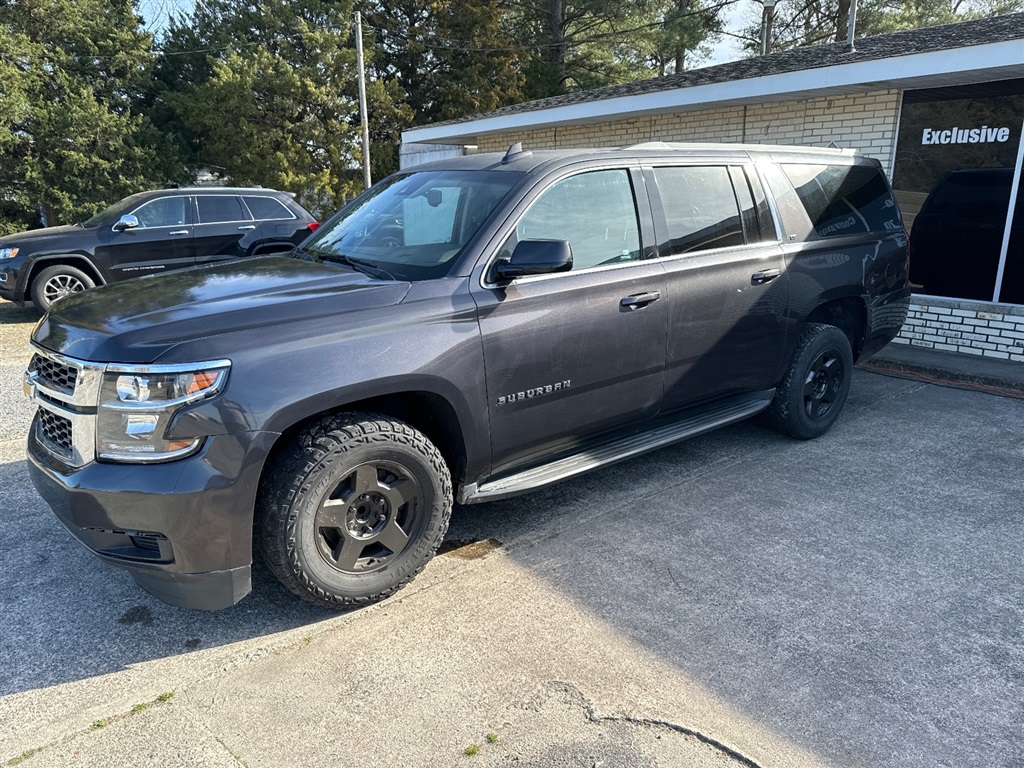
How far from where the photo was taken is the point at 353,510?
10.3 ft

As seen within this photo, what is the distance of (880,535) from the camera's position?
3924 millimetres

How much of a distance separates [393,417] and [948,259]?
717cm

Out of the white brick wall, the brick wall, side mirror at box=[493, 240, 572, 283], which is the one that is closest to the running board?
side mirror at box=[493, 240, 572, 283]

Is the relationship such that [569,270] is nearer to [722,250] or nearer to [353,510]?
[722,250]

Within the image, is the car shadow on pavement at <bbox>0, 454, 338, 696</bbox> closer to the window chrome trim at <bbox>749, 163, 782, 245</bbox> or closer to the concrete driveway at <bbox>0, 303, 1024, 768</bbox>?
the concrete driveway at <bbox>0, 303, 1024, 768</bbox>

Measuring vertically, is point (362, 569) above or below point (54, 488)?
below

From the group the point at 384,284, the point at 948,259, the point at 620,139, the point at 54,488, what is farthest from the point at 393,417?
the point at 620,139

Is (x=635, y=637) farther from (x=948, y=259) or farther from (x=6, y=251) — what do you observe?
(x=6, y=251)

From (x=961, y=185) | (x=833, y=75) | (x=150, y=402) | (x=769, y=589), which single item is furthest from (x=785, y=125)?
(x=150, y=402)

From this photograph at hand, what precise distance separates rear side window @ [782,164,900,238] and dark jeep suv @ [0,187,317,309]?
737cm

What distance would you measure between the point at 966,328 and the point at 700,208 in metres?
5.06

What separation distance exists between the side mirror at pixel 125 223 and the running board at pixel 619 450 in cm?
866

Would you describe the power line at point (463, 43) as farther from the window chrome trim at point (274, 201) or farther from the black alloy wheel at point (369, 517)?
the black alloy wheel at point (369, 517)

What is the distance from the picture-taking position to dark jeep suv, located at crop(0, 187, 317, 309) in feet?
32.0
